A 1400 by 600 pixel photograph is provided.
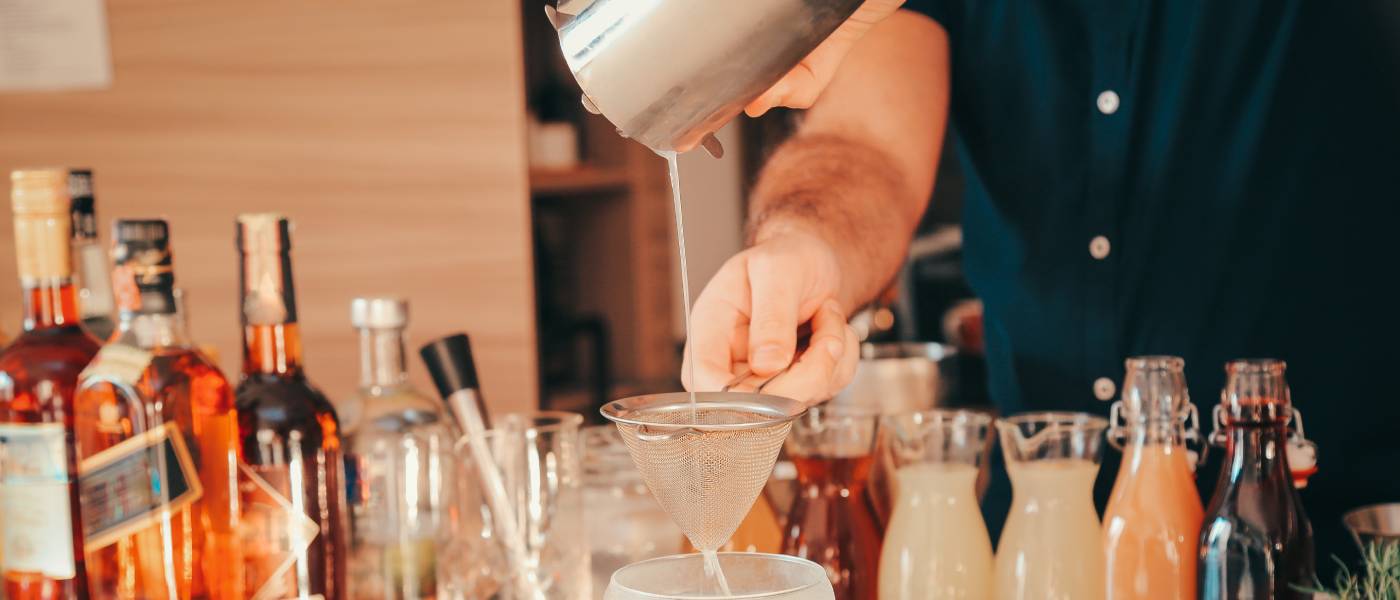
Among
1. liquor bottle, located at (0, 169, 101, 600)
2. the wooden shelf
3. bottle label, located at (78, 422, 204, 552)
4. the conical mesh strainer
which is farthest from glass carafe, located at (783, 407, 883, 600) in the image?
the wooden shelf

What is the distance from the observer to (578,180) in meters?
3.03

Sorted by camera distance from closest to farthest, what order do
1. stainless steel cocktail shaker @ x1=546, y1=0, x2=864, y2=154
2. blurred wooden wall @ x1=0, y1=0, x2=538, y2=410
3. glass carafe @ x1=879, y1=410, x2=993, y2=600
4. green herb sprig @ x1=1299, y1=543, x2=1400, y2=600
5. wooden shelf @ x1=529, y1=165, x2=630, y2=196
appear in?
stainless steel cocktail shaker @ x1=546, y1=0, x2=864, y2=154, green herb sprig @ x1=1299, y1=543, x2=1400, y2=600, glass carafe @ x1=879, y1=410, x2=993, y2=600, blurred wooden wall @ x1=0, y1=0, x2=538, y2=410, wooden shelf @ x1=529, y1=165, x2=630, y2=196

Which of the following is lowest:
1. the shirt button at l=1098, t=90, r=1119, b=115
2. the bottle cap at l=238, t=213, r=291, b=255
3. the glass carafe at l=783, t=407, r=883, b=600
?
the glass carafe at l=783, t=407, r=883, b=600

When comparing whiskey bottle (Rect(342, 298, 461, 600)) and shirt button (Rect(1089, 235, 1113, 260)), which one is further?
shirt button (Rect(1089, 235, 1113, 260))

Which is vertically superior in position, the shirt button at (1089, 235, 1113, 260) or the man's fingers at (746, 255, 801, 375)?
the shirt button at (1089, 235, 1113, 260)

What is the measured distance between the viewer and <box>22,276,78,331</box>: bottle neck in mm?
1050

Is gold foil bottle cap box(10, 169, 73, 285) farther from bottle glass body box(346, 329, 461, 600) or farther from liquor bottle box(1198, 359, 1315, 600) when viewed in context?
liquor bottle box(1198, 359, 1315, 600)

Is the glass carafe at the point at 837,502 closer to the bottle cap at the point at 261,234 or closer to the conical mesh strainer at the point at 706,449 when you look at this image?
the conical mesh strainer at the point at 706,449

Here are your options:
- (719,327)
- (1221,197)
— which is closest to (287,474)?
(719,327)

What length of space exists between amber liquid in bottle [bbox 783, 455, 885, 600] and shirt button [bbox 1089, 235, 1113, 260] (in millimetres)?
636

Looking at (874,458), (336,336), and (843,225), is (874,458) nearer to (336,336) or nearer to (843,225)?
(843,225)

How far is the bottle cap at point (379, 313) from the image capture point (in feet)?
3.85

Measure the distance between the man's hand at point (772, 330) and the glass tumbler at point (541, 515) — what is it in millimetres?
131

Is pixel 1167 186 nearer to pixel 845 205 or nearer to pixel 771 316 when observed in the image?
pixel 845 205
